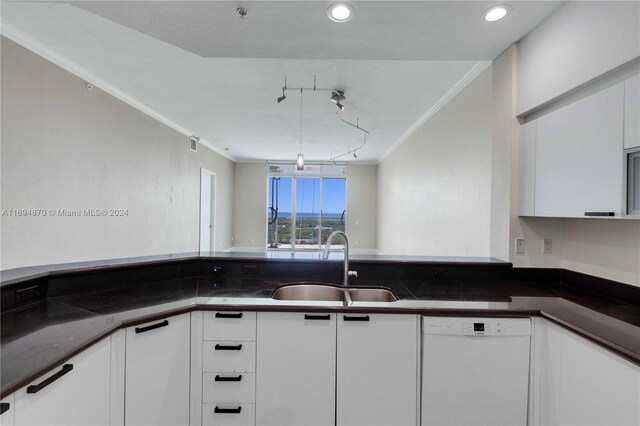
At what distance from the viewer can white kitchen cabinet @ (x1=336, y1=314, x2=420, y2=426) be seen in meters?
1.53

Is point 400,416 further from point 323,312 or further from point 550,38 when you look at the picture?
point 550,38

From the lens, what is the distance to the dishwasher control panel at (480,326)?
1.50 m

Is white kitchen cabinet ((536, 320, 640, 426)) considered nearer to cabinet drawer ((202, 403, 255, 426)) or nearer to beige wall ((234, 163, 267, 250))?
cabinet drawer ((202, 403, 255, 426))

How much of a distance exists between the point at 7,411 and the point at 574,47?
9.63 feet

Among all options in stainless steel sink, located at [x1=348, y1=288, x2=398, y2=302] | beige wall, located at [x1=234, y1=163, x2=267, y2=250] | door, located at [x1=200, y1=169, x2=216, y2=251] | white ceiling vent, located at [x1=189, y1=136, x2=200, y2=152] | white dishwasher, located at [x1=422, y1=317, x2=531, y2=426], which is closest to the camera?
white dishwasher, located at [x1=422, y1=317, x2=531, y2=426]

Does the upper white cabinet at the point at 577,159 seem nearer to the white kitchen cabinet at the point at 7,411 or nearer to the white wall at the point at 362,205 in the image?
the white kitchen cabinet at the point at 7,411

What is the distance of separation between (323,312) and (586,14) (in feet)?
7.11

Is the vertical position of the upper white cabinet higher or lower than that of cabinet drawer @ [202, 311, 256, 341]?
higher

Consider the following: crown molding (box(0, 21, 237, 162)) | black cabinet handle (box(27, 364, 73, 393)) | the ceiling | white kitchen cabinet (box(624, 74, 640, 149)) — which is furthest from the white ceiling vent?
white kitchen cabinet (box(624, 74, 640, 149))

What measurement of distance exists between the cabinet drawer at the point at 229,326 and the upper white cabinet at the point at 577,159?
1.91 metres

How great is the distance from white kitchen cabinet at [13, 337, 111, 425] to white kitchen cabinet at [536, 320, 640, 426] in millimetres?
2134

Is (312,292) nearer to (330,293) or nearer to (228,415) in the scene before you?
(330,293)

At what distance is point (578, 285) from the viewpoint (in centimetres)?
182

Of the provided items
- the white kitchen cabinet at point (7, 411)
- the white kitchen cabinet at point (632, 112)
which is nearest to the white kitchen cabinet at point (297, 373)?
the white kitchen cabinet at point (7, 411)
